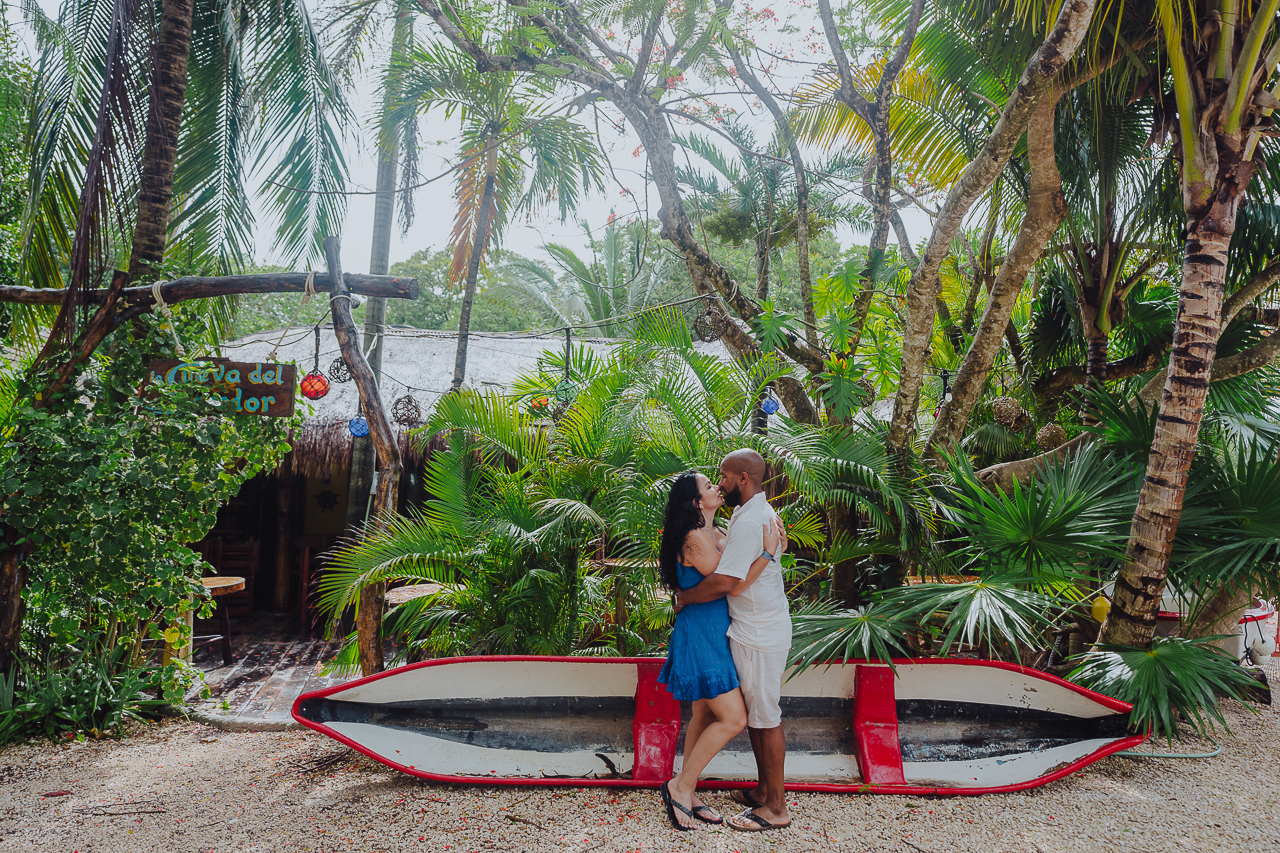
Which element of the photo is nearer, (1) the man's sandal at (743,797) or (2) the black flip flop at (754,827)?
(2) the black flip flop at (754,827)

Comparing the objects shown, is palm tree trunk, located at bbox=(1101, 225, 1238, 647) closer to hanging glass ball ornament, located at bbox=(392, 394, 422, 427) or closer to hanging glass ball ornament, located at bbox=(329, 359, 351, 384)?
hanging glass ball ornament, located at bbox=(392, 394, 422, 427)

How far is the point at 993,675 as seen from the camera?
3.38 metres

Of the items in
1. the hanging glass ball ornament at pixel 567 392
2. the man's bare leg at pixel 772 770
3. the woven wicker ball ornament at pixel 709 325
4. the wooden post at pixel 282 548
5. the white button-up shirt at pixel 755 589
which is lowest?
the wooden post at pixel 282 548

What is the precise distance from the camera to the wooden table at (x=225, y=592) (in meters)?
5.99

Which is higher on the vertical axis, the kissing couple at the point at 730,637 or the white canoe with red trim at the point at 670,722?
the kissing couple at the point at 730,637

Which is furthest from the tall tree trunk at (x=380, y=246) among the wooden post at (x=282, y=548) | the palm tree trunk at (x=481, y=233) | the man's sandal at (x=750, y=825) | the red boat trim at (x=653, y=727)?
the man's sandal at (x=750, y=825)

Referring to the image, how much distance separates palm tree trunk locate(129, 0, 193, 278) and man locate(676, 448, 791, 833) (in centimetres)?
375

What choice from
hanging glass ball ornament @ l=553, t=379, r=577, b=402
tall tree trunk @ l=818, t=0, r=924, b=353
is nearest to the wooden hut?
hanging glass ball ornament @ l=553, t=379, r=577, b=402

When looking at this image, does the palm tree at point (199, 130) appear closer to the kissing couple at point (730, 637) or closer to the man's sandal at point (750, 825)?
the kissing couple at point (730, 637)

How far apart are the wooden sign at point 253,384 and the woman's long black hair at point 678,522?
2371 mm

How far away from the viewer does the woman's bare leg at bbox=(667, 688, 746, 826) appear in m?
2.85

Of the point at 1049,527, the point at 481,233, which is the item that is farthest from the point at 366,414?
the point at 481,233

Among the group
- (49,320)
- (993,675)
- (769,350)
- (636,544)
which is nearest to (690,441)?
(636,544)

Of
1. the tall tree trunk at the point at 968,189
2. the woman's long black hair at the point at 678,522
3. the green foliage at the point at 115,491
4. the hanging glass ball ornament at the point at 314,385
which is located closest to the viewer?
the woman's long black hair at the point at 678,522
